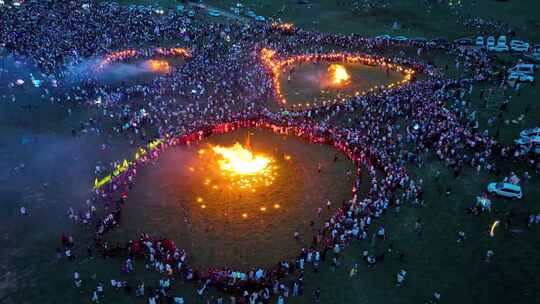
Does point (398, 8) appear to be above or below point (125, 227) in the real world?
above

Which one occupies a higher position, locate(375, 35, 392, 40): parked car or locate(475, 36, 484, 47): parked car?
locate(375, 35, 392, 40): parked car

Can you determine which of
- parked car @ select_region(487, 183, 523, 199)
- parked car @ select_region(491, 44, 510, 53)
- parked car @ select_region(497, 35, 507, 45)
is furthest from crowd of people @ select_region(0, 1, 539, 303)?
parked car @ select_region(497, 35, 507, 45)

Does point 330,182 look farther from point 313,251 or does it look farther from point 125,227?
point 125,227

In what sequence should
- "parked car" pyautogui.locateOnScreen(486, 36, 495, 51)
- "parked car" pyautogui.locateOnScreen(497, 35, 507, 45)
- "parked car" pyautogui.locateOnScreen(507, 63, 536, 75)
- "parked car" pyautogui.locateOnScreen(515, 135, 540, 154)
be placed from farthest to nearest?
1. "parked car" pyautogui.locateOnScreen(486, 36, 495, 51)
2. "parked car" pyautogui.locateOnScreen(497, 35, 507, 45)
3. "parked car" pyautogui.locateOnScreen(507, 63, 536, 75)
4. "parked car" pyautogui.locateOnScreen(515, 135, 540, 154)

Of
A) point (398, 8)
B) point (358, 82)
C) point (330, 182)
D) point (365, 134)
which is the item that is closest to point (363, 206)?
point (330, 182)

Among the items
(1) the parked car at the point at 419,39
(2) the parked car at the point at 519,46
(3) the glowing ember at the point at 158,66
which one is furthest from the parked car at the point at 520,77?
(3) the glowing ember at the point at 158,66

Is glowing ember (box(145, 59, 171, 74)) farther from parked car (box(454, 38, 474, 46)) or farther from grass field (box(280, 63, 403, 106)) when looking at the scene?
parked car (box(454, 38, 474, 46))
